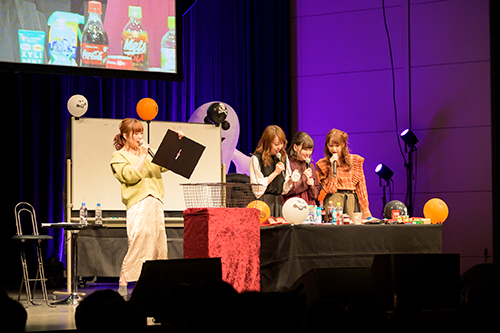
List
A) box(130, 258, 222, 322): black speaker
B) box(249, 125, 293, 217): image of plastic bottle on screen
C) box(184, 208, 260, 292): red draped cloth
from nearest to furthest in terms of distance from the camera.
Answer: box(130, 258, 222, 322): black speaker < box(184, 208, 260, 292): red draped cloth < box(249, 125, 293, 217): image of plastic bottle on screen

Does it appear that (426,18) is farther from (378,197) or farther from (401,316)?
(401,316)

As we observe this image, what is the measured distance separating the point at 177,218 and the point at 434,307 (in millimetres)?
3769

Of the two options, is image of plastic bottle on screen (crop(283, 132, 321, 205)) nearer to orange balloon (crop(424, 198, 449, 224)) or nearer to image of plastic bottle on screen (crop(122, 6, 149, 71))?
orange balloon (crop(424, 198, 449, 224))

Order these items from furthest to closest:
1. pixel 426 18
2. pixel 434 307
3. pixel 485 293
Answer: pixel 426 18, pixel 434 307, pixel 485 293

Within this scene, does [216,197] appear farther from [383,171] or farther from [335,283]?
[383,171]

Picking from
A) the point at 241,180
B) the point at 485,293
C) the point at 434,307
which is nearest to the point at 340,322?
the point at 485,293

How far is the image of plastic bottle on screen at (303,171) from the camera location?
14.5ft

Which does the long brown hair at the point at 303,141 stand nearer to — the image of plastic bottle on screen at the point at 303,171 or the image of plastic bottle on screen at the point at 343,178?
the image of plastic bottle on screen at the point at 303,171

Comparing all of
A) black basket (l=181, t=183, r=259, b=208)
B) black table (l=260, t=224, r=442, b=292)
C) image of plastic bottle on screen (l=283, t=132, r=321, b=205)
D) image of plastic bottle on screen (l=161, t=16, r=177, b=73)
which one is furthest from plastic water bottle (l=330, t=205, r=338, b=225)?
image of plastic bottle on screen (l=161, t=16, r=177, b=73)

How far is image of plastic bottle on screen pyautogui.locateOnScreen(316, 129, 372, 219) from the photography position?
14.7 feet

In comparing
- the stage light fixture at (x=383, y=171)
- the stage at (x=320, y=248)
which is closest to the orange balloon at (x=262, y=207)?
the stage at (x=320, y=248)

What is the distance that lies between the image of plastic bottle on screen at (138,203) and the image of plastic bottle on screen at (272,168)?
0.72 m

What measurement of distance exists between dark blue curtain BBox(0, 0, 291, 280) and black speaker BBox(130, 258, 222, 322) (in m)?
4.46

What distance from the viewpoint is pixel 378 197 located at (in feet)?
23.5
